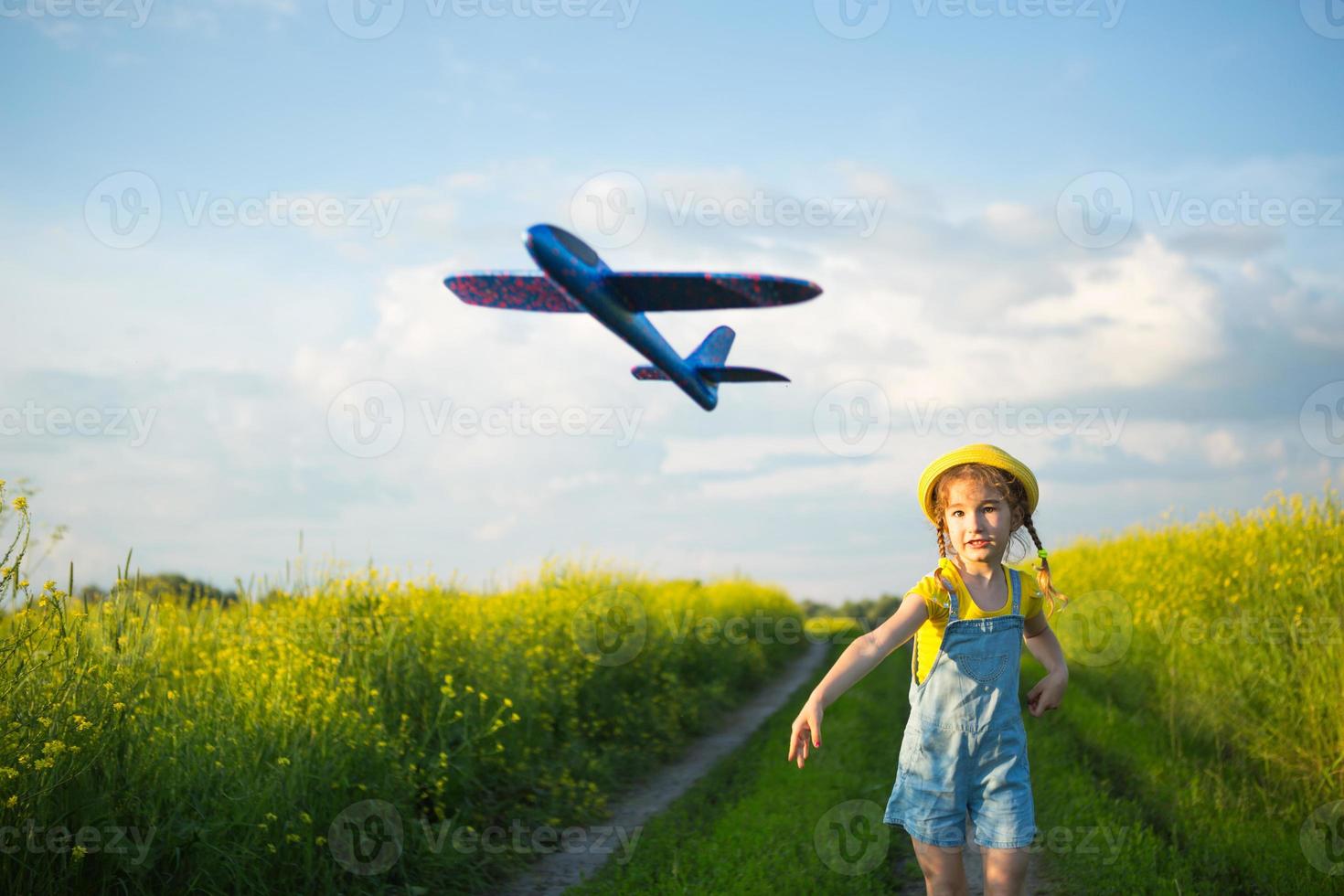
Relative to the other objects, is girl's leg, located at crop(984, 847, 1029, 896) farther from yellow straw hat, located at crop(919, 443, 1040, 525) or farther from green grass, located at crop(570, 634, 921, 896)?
green grass, located at crop(570, 634, 921, 896)

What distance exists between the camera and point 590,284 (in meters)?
4.09

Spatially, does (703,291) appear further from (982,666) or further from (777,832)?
(777,832)

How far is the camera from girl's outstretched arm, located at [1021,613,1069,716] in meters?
3.65

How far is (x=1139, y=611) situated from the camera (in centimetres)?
1138

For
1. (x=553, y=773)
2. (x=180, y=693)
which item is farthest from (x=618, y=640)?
(x=180, y=693)

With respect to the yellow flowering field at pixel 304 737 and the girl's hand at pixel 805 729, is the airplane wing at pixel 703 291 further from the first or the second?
the yellow flowering field at pixel 304 737

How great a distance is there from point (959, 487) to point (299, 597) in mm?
6223

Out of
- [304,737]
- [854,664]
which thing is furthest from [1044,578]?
[304,737]

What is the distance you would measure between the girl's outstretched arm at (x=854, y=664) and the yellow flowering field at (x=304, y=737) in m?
3.27

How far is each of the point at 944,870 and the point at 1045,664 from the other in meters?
0.91

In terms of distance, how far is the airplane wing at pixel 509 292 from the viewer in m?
4.43

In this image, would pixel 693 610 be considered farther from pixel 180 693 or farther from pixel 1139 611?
pixel 180 693

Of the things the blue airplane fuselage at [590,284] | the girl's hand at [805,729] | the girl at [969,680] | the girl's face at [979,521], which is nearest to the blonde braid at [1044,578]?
the girl at [969,680]

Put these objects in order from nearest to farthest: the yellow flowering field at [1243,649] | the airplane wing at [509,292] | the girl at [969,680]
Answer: the girl at [969,680] < the airplane wing at [509,292] < the yellow flowering field at [1243,649]
